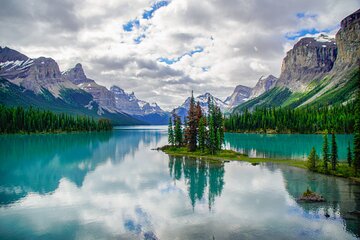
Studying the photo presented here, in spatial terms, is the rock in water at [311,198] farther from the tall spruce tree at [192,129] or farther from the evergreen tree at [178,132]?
the evergreen tree at [178,132]

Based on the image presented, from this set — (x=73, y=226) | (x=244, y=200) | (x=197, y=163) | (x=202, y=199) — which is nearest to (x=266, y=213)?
(x=244, y=200)

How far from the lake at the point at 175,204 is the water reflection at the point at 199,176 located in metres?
0.18

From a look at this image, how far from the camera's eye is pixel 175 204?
44.1 metres

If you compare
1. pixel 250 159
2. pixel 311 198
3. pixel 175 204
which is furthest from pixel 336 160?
pixel 175 204

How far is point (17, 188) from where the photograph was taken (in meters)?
53.8

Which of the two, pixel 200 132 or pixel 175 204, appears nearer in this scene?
pixel 175 204

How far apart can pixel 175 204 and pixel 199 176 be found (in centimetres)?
2060

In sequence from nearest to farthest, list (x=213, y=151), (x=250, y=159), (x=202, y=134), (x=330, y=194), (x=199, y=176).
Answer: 1. (x=330, y=194)
2. (x=199, y=176)
3. (x=250, y=159)
4. (x=213, y=151)
5. (x=202, y=134)

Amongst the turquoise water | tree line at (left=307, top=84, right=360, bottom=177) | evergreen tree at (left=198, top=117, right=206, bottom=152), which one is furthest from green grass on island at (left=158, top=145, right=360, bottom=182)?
the turquoise water

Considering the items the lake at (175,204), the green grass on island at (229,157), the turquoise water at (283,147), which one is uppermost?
the turquoise water at (283,147)

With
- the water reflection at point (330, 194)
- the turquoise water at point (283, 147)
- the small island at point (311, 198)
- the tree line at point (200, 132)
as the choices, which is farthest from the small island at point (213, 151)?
the small island at point (311, 198)

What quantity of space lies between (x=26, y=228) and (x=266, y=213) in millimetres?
29382

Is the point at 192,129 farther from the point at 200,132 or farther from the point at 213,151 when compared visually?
the point at 213,151

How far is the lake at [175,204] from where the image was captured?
32.6 metres
